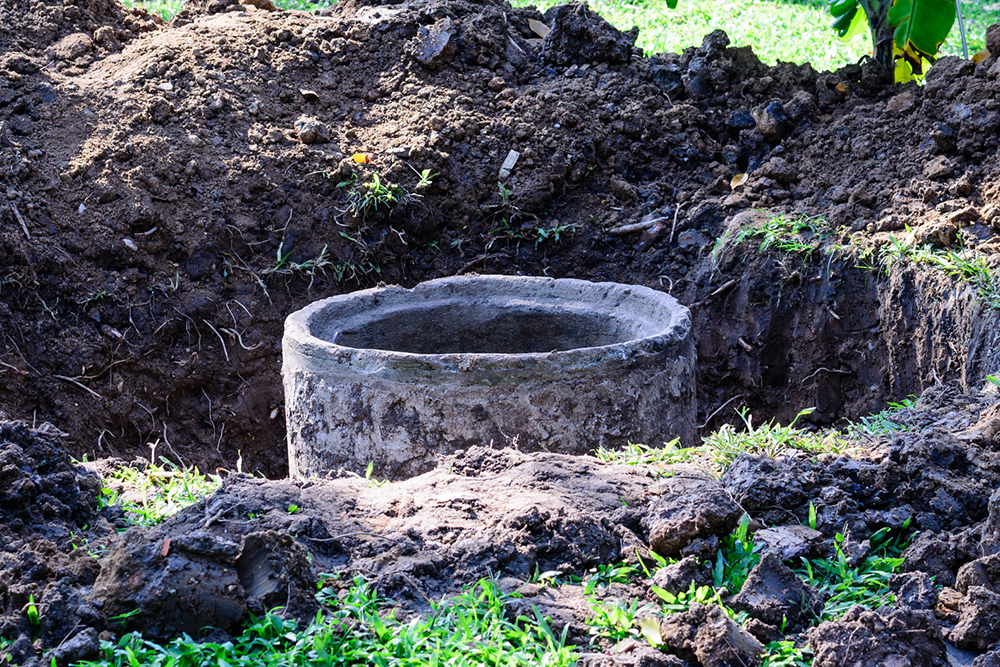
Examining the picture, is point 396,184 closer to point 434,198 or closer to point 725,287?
point 434,198

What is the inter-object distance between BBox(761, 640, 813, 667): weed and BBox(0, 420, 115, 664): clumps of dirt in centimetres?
145

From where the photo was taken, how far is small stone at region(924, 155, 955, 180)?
488 centimetres

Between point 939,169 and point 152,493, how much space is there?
4.32 m

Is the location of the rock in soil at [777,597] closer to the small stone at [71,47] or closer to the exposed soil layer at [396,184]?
the exposed soil layer at [396,184]

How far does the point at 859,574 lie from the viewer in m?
2.23

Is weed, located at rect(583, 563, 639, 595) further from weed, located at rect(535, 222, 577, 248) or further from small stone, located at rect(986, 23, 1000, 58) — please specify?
small stone, located at rect(986, 23, 1000, 58)

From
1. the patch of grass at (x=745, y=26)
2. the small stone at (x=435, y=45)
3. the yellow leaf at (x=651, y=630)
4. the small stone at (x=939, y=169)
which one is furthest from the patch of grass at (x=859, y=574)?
the patch of grass at (x=745, y=26)

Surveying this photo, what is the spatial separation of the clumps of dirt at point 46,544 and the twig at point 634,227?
12.3ft

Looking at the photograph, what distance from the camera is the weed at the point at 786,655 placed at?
74.0 inches

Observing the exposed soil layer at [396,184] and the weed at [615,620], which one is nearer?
the weed at [615,620]

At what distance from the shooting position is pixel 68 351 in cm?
502

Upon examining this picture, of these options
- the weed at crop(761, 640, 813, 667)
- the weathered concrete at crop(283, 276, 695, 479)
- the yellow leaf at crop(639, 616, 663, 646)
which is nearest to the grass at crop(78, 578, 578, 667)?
the yellow leaf at crop(639, 616, 663, 646)

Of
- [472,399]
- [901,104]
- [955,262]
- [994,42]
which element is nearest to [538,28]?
[901,104]

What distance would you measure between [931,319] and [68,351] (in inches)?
181
